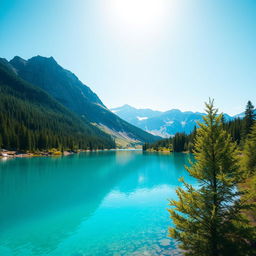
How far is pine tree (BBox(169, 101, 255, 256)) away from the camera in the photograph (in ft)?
34.7

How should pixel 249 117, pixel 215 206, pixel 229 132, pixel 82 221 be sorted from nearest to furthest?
pixel 215 206 → pixel 82 221 → pixel 249 117 → pixel 229 132

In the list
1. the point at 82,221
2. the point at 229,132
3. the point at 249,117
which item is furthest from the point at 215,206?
the point at 229,132

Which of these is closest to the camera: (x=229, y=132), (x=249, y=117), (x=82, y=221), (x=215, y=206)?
(x=215, y=206)

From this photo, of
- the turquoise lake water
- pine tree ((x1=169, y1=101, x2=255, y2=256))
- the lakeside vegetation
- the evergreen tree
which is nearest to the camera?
pine tree ((x1=169, y1=101, x2=255, y2=256))

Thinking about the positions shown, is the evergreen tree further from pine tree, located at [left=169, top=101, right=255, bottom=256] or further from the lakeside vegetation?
pine tree, located at [left=169, top=101, right=255, bottom=256]

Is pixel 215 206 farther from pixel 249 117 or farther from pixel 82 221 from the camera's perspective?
pixel 249 117

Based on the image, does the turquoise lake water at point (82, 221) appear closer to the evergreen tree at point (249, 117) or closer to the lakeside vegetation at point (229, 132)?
the evergreen tree at point (249, 117)

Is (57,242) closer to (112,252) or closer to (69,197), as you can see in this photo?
(112,252)

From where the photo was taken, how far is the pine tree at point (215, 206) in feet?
34.7

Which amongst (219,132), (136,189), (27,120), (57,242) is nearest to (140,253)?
(57,242)

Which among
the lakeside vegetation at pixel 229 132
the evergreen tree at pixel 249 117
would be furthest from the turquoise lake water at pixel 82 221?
the lakeside vegetation at pixel 229 132

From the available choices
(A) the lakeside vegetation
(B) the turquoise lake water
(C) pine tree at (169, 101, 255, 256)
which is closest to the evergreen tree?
(A) the lakeside vegetation

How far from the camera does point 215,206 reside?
1055 centimetres

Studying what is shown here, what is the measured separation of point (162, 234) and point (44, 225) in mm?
13629
